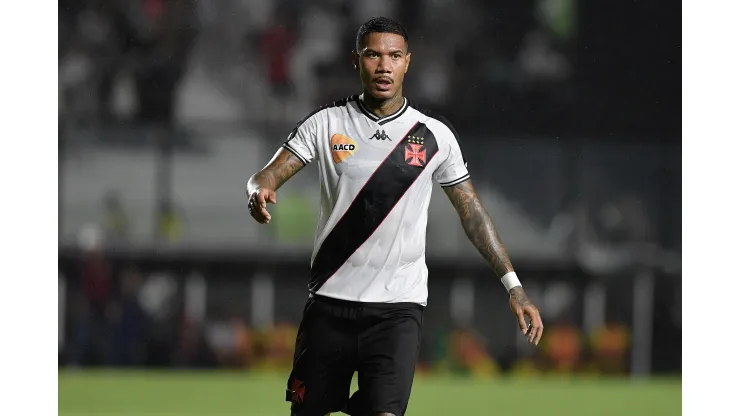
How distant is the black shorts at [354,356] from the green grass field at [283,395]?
16.8 feet

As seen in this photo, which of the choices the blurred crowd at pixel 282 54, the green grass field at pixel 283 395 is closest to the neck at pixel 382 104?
the green grass field at pixel 283 395

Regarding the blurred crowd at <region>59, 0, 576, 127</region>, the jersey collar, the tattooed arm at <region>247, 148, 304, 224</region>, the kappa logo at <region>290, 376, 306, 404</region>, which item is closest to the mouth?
the jersey collar

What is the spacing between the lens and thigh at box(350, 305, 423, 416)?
200 inches

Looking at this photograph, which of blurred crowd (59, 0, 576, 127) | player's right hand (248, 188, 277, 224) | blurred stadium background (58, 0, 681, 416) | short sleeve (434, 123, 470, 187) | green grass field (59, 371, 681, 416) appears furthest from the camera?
blurred crowd (59, 0, 576, 127)

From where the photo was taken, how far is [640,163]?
645 inches

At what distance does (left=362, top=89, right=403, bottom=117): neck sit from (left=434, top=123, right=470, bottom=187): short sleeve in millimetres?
281

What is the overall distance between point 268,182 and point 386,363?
0.98 m

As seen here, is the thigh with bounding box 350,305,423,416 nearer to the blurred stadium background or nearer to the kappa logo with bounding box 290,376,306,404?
the kappa logo with bounding box 290,376,306,404

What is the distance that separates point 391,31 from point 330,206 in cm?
85

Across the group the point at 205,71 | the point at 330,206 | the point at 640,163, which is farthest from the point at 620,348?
the point at 330,206

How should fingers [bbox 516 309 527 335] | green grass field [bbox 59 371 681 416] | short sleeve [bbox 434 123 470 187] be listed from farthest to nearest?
green grass field [bbox 59 371 681 416]
short sleeve [bbox 434 123 470 187]
fingers [bbox 516 309 527 335]

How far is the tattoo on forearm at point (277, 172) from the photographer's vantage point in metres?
5.00

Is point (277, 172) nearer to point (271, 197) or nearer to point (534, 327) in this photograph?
point (271, 197)

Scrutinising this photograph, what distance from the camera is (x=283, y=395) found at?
38.7 feet
